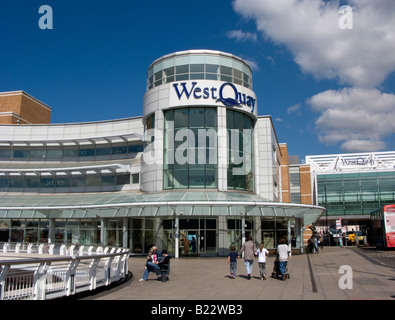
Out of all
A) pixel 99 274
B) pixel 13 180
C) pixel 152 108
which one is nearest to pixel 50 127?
pixel 13 180

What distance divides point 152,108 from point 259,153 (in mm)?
11541

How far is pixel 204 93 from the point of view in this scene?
3334 cm

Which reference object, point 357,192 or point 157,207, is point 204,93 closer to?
point 157,207

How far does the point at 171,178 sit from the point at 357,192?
59890 millimetres

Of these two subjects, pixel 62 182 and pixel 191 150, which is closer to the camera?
pixel 191 150

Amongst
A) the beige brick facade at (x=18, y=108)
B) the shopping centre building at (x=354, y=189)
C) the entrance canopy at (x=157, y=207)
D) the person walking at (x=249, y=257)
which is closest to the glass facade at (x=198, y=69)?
the entrance canopy at (x=157, y=207)

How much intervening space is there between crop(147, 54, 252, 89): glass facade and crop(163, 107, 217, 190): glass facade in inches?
124

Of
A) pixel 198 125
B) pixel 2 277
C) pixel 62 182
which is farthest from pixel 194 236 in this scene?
pixel 2 277

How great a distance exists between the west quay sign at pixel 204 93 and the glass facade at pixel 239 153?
128 centimetres

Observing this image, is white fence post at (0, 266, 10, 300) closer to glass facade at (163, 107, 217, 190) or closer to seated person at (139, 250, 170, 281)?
seated person at (139, 250, 170, 281)

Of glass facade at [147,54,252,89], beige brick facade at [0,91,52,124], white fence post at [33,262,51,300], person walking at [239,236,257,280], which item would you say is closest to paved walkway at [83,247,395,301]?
person walking at [239,236,257,280]

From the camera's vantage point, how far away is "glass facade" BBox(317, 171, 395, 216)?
259 ft
